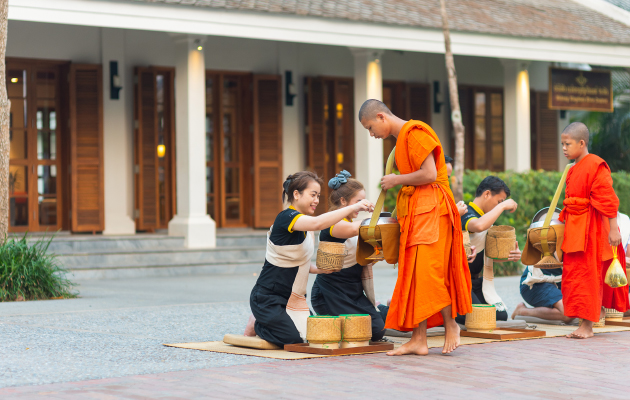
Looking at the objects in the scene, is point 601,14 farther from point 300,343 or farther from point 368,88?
point 300,343

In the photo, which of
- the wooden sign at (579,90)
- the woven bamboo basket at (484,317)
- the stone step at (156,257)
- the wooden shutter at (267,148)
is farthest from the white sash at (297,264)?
the wooden sign at (579,90)

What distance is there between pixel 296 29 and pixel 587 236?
8.39 m

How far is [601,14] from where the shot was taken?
65.7 feet

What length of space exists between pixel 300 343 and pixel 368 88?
979 centimetres

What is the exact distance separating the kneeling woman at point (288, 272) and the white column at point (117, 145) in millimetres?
8883

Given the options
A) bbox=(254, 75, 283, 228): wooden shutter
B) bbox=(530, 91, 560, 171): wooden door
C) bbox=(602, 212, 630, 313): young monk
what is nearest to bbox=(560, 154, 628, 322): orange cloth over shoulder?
bbox=(602, 212, 630, 313): young monk

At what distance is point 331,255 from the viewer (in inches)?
228

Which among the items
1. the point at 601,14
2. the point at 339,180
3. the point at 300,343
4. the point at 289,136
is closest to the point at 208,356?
the point at 300,343

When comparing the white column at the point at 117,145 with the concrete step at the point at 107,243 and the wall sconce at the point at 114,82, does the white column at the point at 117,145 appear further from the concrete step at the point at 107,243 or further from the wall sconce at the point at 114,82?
the concrete step at the point at 107,243

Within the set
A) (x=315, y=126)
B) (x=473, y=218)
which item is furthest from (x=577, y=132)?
(x=315, y=126)

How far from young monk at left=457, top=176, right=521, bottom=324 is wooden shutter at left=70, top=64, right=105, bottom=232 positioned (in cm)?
848

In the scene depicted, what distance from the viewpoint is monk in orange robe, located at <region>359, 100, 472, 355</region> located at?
561cm

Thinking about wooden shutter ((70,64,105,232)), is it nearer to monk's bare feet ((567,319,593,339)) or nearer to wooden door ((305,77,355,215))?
wooden door ((305,77,355,215))

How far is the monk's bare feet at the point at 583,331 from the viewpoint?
6.65 m
